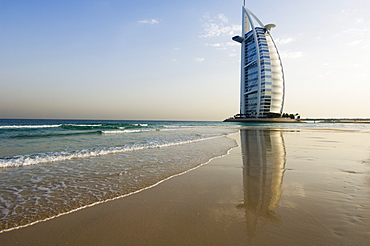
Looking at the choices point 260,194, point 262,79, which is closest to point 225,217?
point 260,194

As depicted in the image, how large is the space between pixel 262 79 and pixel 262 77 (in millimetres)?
801

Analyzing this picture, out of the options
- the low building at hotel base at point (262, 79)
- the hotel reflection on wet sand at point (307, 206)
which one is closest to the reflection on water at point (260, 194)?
the hotel reflection on wet sand at point (307, 206)

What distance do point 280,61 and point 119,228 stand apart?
3711 inches

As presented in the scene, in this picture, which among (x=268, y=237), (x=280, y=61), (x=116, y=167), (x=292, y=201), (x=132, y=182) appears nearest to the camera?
(x=268, y=237)

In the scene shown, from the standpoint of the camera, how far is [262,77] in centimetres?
8100

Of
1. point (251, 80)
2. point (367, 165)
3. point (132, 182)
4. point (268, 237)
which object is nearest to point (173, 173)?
point (132, 182)

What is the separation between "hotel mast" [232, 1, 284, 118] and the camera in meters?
81.1

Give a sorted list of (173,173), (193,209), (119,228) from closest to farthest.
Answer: (119,228) → (193,209) → (173,173)

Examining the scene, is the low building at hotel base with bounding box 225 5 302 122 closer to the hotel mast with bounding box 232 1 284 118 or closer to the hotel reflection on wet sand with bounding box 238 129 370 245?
the hotel mast with bounding box 232 1 284 118

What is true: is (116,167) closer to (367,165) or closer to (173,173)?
(173,173)

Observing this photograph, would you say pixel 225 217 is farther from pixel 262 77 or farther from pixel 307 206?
pixel 262 77

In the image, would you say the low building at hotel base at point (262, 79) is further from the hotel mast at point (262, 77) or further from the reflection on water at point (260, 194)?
the reflection on water at point (260, 194)

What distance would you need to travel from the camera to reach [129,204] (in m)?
3.26

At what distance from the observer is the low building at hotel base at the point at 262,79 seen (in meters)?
81.1
